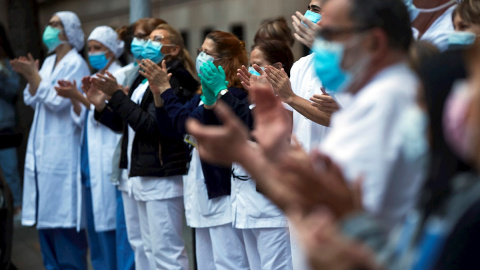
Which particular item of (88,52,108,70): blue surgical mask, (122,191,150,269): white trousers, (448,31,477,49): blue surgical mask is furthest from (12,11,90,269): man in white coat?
(448,31,477,49): blue surgical mask

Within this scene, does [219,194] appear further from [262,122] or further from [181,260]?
[262,122]

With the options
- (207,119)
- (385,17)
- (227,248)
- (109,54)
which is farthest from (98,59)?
(385,17)

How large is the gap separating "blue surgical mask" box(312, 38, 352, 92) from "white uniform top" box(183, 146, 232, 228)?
8.75 ft

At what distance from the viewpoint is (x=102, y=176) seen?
6.36m

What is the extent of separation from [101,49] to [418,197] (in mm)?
5120

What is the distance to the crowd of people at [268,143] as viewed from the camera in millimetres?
1891

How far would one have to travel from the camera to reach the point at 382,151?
1.89 metres

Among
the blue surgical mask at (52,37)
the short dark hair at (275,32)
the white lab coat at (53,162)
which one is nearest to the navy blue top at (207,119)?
the short dark hair at (275,32)

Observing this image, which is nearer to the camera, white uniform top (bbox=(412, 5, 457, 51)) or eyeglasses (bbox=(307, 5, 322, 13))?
white uniform top (bbox=(412, 5, 457, 51))

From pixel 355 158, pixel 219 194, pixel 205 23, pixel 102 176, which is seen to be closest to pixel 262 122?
pixel 355 158

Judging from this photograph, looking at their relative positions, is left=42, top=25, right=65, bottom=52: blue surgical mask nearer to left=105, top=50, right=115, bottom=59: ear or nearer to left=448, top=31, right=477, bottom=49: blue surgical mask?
left=105, top=50, right=115, bottom=59: ear

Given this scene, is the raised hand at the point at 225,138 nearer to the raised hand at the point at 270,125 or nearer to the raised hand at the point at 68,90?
the raised hand at the point at 270,125

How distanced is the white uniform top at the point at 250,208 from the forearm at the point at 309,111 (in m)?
0.72

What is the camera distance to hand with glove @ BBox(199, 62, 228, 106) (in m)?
4.48
